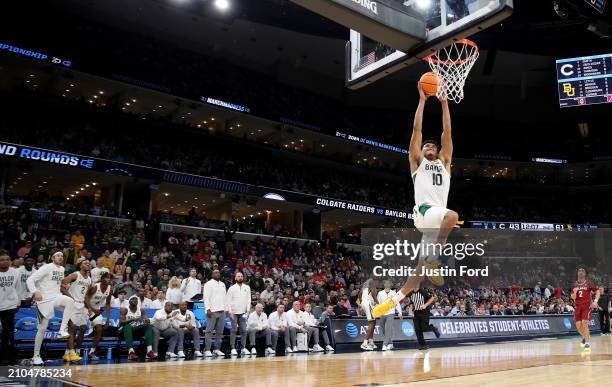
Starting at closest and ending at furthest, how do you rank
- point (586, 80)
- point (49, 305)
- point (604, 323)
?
1. point (49, 305)
2. point (604, 323)
3. point (586, 80)

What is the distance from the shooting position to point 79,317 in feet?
30.3

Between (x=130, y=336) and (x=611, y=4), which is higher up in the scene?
(x=611, y=4)

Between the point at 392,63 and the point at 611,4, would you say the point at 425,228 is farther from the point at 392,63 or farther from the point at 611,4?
the point at 611,4

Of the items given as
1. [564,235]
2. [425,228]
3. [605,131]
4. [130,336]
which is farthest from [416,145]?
[605,131]

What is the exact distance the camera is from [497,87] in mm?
37719

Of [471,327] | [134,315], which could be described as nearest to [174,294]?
[134,315]

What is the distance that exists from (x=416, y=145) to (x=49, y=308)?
258 inches

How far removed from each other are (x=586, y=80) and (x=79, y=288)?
69.5ft

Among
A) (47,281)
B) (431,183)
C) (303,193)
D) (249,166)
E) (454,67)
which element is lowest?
(47,281)

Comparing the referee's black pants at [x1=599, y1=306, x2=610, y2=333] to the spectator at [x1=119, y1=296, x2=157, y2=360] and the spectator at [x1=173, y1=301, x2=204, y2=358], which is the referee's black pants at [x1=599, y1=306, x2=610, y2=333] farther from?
the spectator at [x1=119, y1=296, x2=157, y2=360]

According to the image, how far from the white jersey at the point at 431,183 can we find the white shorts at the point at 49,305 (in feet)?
20.7

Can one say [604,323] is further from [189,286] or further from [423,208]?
[423,208]

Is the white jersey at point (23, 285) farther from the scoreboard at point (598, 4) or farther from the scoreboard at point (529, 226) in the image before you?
the scoreboard at point (529, 226)

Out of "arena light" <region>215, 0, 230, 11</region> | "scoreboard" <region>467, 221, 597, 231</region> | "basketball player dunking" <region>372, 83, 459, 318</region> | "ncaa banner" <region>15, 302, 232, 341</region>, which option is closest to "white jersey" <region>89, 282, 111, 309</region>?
→ "ncaa banner" <region>15, 302, 232, 341</region>
